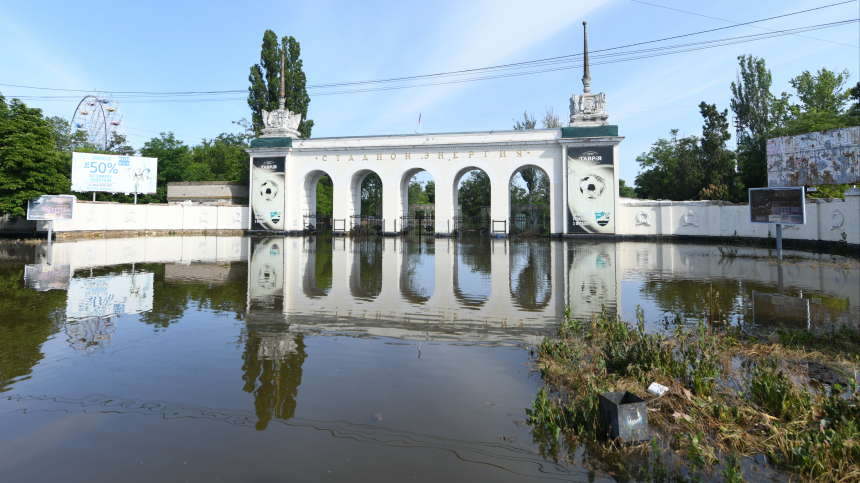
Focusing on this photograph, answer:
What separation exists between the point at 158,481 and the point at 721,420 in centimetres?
391

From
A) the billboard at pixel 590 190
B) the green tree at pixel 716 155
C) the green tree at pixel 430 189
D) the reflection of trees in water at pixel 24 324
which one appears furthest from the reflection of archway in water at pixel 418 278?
the green tree at pixel 430 189

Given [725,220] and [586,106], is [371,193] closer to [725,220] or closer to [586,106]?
[586,106]

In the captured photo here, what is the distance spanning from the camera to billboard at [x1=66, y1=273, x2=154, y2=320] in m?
7.09

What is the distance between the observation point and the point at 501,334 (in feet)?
19.2

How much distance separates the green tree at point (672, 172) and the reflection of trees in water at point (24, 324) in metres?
35.6

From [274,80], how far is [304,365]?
115ft

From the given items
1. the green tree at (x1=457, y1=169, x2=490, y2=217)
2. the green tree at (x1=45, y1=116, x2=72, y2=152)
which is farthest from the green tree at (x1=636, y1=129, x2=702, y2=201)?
the green tree at (x1=45, y1=116, x2=72, y2=152)

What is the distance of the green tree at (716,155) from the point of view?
28891mm

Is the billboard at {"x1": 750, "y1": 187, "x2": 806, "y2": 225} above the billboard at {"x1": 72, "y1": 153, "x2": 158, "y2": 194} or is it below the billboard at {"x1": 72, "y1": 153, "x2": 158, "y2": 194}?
below

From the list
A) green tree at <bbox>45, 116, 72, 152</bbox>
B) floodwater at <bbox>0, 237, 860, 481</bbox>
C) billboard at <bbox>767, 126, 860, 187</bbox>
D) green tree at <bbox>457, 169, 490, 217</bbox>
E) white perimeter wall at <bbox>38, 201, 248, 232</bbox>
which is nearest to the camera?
floodwater at <bbox>0, 237, 860, 481</bbox>

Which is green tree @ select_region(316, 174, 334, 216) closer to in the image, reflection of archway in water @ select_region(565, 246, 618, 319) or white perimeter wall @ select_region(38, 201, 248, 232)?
white perimeter wall @ select_region(38, 201, 248, 232)

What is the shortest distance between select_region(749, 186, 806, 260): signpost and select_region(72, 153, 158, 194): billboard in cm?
3536

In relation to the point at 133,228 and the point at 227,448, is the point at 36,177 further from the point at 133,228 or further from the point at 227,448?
the point at 227,448

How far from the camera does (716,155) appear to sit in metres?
29.2
